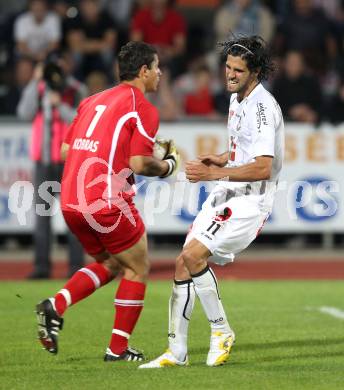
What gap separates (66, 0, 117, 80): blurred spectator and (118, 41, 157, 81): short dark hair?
358 inches

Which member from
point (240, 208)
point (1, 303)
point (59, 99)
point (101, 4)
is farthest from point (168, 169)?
point (101, 4)

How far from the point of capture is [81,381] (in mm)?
6902

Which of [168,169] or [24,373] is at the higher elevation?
[168,169]

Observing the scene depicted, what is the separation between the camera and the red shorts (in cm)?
762

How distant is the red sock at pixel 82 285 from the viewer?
7656 millimetres

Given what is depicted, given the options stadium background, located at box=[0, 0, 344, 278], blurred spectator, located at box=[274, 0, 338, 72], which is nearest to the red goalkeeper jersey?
stadium background, located at box=[0, 0, 344, 278]

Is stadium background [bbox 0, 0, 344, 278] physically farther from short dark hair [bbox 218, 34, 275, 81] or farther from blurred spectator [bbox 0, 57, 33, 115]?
short dark hair [bbox 218, 34, 275, 81]

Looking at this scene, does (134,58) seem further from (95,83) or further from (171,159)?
(95,83)

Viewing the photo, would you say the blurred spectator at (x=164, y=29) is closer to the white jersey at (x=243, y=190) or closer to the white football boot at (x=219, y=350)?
the white jersey at (x=243, y=190)

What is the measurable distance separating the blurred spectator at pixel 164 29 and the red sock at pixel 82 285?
31.9 feet

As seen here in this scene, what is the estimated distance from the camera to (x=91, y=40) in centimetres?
1722

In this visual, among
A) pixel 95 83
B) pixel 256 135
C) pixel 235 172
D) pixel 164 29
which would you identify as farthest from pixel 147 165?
Answer: pixel 164 29

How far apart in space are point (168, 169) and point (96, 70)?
9.29 m

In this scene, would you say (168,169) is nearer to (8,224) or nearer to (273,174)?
(273,174)
